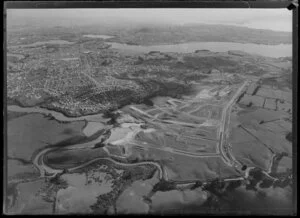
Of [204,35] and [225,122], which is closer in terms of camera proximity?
[225,122]

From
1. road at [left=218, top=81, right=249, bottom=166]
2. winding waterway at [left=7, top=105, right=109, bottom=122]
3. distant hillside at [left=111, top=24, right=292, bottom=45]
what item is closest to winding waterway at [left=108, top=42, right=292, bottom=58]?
distant hillside at [left=111, top=24, right=292, bottom=45]

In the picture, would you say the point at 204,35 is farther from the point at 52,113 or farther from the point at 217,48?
the point at 52,113

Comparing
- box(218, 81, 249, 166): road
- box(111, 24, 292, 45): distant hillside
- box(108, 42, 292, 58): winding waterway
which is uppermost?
box(111, 24, 292, 45): distant hillside

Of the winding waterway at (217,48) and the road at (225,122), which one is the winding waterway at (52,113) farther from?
the road at (225,122)

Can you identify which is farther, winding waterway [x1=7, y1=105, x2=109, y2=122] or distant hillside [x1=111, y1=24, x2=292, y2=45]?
distant hillside [x1=111, y1=24, x2=292, y2=45]

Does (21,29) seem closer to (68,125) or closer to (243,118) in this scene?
(68,125)

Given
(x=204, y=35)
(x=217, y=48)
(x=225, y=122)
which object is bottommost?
(x=225, y=122)

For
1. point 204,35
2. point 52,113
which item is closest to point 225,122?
point 204,35

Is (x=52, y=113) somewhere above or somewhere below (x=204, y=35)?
below

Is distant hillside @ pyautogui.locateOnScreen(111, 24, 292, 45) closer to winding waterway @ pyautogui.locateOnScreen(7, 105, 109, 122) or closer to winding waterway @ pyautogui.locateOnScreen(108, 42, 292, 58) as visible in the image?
winding waterway @ pyautogui.locateOnScreen(108, 42, 292, 58)
